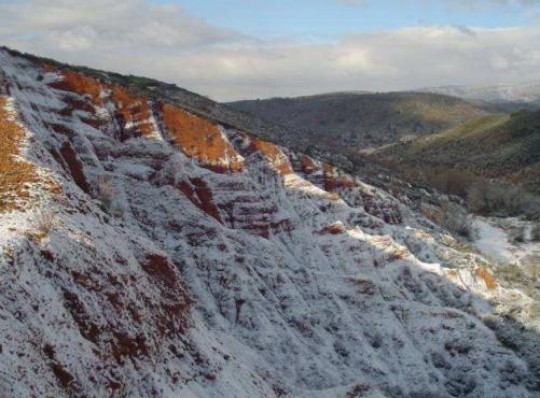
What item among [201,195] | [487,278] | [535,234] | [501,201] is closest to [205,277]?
[201,195]

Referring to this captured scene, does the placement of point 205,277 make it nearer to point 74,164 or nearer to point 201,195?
point 201,195

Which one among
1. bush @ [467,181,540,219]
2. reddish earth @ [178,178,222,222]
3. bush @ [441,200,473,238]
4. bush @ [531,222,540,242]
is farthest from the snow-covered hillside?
bush @ [467,181,540,219]

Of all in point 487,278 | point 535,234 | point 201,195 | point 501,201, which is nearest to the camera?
point 201,195

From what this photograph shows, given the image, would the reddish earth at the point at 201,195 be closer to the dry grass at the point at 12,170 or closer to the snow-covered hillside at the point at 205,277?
the snow-covered hillside at the point at 205,277

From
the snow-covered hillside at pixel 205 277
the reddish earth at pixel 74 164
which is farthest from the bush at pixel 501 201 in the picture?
the reddish earth at pixel 74 164

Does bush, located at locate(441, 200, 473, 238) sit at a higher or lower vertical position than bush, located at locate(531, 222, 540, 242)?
higher

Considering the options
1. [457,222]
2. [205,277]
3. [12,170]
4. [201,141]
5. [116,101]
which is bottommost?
[457,222]

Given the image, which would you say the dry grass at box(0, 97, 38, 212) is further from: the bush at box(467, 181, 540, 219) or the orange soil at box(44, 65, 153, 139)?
the bush at box(467, 181, 540, 219)

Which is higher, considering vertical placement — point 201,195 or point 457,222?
point 201,195
